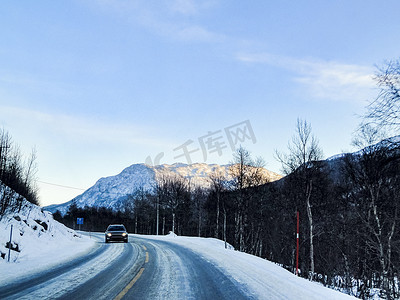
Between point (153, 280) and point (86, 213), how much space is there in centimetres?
10704

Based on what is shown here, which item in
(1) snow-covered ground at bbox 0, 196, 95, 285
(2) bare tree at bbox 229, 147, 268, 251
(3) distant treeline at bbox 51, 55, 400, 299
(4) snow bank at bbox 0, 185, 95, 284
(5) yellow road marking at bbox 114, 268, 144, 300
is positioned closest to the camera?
(5) yellow road marking at bbox 114, 268, 144, 300

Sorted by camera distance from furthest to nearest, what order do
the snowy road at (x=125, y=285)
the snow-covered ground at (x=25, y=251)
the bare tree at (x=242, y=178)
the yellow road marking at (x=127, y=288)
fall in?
the bare tree at (x=242, y=178) < the snow-covered ground at (x=25, y=251) < the snowy road at (x=125, y=285) < the yellow road marking at (x=127, y=288)

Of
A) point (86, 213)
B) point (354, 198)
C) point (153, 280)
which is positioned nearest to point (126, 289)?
point (153, 280)

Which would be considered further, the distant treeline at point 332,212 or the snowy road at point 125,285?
the distant treeline at point 332,212

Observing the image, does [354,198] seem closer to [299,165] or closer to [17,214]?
[299,165]

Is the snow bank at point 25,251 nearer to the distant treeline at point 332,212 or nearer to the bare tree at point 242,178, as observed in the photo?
the distant treeline at point 332,212

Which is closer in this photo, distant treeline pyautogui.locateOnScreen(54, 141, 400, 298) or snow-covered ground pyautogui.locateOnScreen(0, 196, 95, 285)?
snow-covered ground pyautogui.locateOnScreen(0, 196, 95, 285)

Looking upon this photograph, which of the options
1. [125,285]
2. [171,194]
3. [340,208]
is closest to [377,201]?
[340,208]

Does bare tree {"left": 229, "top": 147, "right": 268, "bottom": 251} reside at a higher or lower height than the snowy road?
higher

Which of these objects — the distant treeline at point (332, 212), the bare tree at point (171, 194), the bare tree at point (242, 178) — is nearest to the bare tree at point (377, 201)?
the distant treeline at point (332, 212)

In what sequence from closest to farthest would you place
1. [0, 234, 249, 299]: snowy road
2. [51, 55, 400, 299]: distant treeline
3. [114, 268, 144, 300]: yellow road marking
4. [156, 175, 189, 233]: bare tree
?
[114, 268, 144, 300]: yellow road marking
[0, 234, 249, 299]: snowy road
[51, 55, 400, 299]: distant treeline
[156, 175, 189, 233]: bare tree

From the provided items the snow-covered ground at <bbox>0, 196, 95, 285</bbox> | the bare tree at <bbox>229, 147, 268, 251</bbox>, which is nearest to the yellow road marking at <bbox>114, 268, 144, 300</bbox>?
the snow-covered ground at <bbox>0, 196, 95, 285</bbox>

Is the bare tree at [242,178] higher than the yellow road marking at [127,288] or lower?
higher

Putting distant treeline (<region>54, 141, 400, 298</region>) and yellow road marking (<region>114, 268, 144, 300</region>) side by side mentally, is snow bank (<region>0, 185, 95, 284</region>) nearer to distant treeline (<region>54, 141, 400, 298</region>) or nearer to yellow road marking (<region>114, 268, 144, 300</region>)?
yellow road marking (<region>114, 268, 144, 300</region>)
